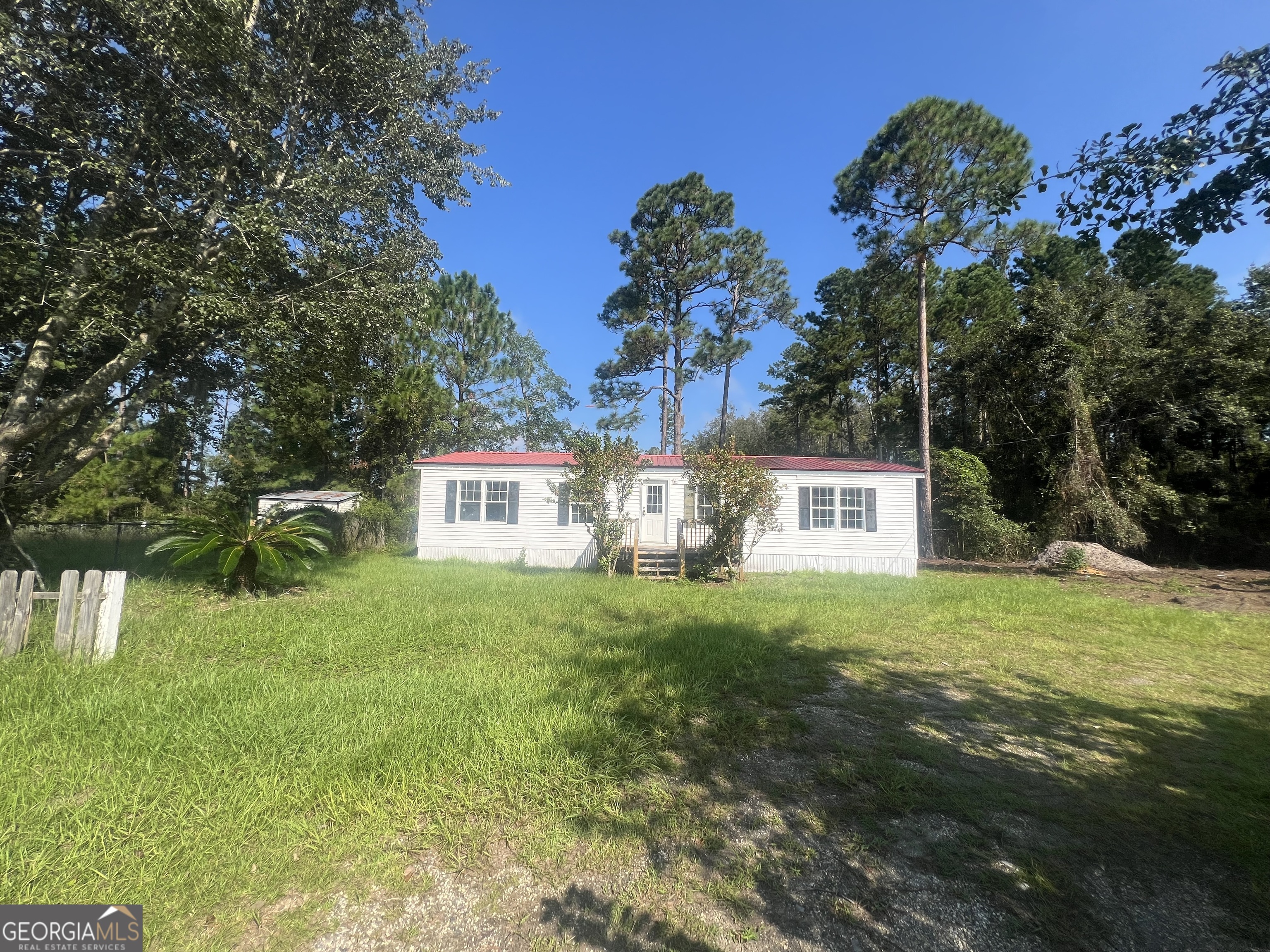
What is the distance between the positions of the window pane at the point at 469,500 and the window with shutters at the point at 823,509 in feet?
29.1

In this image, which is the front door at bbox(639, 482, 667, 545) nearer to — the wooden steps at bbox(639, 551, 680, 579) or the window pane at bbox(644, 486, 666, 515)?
the window pane at bbox(644, 486, 666, 515)

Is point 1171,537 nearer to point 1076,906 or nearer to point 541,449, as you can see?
point 1076,906

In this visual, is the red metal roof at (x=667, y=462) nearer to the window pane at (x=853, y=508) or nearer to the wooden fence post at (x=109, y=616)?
the window pane at (x=853, y=508)

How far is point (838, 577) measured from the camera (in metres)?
11.8

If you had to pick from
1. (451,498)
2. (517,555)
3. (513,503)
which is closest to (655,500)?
(513,503)

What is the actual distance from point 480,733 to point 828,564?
11.3 metres

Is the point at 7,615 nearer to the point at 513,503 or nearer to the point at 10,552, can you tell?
the point at 10,552

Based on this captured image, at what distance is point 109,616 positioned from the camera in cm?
435

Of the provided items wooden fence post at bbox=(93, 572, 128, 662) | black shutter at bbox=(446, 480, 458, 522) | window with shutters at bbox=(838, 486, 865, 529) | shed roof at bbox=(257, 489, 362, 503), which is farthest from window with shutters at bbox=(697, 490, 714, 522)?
shed roof at bbox=(257, 489, 362, 503)

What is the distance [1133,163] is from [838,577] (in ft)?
33.6

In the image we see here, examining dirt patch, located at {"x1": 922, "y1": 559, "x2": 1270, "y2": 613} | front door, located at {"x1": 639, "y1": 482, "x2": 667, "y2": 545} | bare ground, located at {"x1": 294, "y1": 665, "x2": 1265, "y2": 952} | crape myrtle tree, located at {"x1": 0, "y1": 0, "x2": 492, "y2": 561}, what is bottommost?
bare ground, located at {"x1": 294, "y1": 665, "x2": 1265, "y2": 952}

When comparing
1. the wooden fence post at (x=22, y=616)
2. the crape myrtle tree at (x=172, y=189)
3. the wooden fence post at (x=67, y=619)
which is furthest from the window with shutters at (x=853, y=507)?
the wooden fence post at (x=22, y=616)

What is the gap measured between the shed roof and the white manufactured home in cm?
317

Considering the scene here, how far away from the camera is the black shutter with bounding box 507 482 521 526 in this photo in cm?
1362
